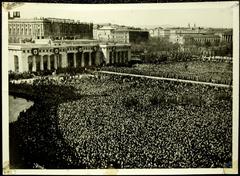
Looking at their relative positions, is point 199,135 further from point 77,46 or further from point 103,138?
point 77,46

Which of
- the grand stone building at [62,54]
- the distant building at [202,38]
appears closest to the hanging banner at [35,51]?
the grand stone building at [62,54]

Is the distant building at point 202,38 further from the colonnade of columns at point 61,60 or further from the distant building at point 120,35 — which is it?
the colonnade of columns at point 61,60

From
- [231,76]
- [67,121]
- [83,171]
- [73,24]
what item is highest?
[73,24]

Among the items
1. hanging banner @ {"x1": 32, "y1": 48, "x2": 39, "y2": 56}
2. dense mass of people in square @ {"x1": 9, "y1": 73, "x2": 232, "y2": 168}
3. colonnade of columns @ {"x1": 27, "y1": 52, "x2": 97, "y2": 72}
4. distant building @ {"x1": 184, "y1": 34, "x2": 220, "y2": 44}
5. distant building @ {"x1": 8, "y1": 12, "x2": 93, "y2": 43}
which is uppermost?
distant building @ {"x1": 8, "y1": 12, "x2": 93, "y2": 43}

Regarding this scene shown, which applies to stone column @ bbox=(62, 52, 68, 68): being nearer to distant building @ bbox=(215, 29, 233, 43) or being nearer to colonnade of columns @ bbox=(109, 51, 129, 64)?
colonnade of columns @ bbox=(109, 51, 129, 64)

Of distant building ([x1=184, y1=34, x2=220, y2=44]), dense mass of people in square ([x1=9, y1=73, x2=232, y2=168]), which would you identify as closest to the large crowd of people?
dense mass of people in square ([x1=9, y1=73, x2=232, y2=168])

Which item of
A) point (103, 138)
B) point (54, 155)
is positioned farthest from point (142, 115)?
point (54, 155)

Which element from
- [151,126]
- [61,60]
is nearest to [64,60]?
[61,60]
